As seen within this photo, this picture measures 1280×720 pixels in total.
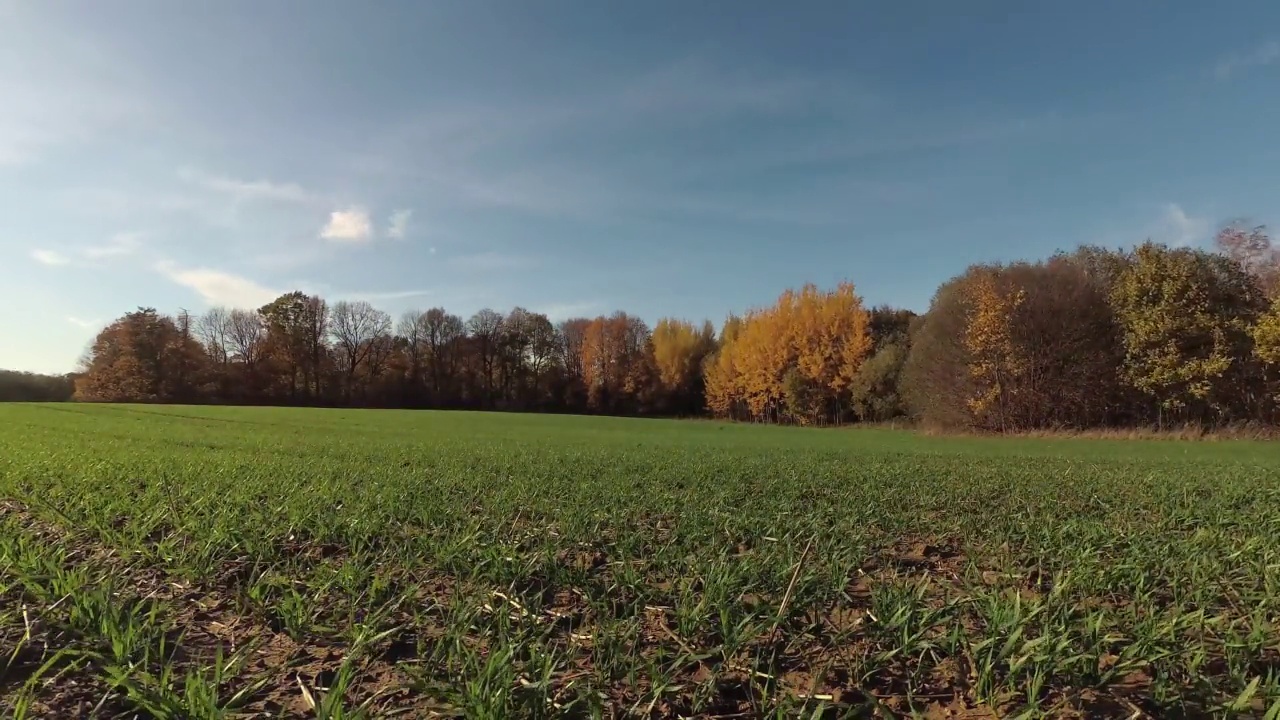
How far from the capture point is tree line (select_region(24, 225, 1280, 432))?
37281 millimetres

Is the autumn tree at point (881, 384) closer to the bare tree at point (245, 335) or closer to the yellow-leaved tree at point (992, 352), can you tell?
the yellow-leaved tree at point (992, 352)

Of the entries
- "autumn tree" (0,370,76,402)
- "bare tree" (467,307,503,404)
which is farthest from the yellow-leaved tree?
"autumn tree" (0,370,76,402)

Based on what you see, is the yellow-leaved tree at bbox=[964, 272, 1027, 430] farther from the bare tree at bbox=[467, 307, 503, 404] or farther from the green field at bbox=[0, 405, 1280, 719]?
the bare tree at bbox=[467, 307, 503, 404]

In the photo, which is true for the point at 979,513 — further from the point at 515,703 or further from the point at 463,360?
the point at 463,360

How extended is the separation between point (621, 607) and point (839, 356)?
5647 centimetres

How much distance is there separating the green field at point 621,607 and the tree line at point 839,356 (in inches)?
1467

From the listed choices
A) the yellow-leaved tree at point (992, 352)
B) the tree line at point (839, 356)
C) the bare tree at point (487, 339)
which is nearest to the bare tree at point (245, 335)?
the tree line at point (839, 356)

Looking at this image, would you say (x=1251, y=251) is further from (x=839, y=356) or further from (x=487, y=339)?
(x=487, y=339)

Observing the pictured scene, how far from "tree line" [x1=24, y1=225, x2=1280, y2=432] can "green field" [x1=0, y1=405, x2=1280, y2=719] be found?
3727 cm

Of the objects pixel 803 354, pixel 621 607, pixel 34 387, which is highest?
pixel 803 354

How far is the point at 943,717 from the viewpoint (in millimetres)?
2961

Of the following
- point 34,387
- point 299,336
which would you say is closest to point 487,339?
point 299,336

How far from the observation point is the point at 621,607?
14.5ft

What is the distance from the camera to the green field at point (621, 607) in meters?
3.09
